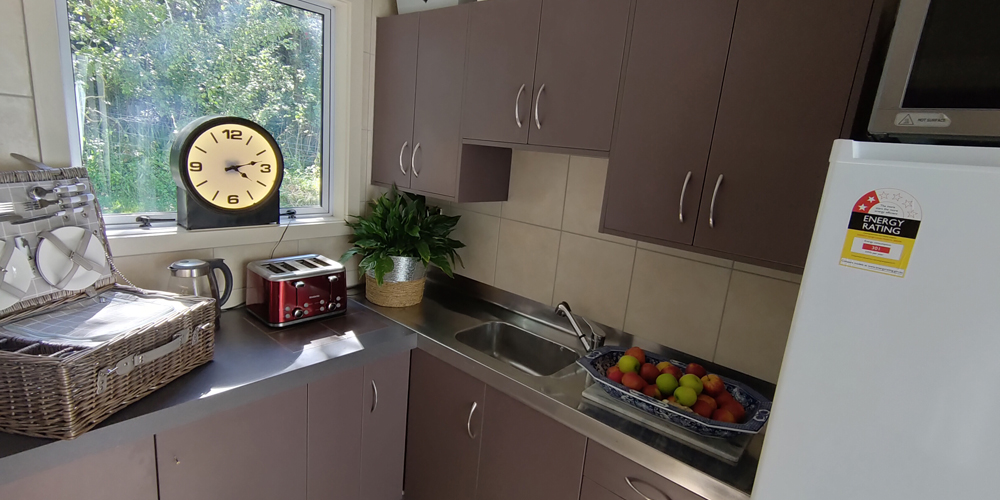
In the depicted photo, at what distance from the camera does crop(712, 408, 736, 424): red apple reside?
1.20 metres

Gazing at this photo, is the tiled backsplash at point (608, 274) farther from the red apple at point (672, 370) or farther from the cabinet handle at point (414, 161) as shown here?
the cabinet handle at point (414, 161)

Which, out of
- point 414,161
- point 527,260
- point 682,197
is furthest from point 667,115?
point 414,161

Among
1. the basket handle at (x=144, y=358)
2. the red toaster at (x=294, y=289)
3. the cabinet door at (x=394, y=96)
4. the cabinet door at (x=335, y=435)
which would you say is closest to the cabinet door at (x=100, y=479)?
the basket handle at (x=144, y=358)

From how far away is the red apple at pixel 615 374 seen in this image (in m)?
1.35

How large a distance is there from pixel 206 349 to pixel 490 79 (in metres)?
1.19

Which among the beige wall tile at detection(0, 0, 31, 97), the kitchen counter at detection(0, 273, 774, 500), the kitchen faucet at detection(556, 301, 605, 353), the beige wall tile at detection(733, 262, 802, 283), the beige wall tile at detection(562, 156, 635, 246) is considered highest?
the beige wall tile at detection(0, 0, 31, 97)

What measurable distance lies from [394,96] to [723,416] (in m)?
1.62

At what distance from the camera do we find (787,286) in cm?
140

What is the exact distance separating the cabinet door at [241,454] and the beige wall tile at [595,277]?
0.97m

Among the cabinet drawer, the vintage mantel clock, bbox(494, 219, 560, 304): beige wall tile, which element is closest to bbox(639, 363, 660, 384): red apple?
the cabinet drawer

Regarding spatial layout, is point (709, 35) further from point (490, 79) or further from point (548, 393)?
point (548, 393)

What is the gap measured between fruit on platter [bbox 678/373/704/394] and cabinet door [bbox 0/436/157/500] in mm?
1344

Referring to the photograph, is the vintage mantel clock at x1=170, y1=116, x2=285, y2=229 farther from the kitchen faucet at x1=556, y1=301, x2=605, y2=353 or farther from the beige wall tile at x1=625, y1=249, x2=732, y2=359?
the beige wall tile at x1=625, y1=249, x2=732, y2=359

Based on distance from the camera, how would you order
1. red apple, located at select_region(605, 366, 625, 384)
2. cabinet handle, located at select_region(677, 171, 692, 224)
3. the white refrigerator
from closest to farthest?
the white refrigerator < cabinet handle, located at select_region(677, 171, 692, 224) < red apple, located at select_region(605, 366, 625, 384)
